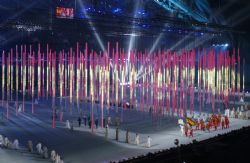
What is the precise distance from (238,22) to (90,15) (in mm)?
20471

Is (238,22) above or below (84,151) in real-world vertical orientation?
above

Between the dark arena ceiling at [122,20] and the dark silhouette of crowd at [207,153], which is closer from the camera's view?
the dark silhouette of crowd at [207,153]

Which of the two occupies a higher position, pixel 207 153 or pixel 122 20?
pixel 122 20

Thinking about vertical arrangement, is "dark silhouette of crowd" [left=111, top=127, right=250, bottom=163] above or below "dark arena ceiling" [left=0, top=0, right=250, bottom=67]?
below

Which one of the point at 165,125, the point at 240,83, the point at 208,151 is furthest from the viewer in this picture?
the point at 240,83

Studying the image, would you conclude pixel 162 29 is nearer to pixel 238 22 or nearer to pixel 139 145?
pixel 238 22

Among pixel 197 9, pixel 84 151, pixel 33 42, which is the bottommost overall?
pixel 84 151

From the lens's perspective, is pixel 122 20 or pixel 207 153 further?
pixel 122 20

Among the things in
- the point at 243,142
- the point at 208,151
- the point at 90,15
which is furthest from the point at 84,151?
the point at 90,15

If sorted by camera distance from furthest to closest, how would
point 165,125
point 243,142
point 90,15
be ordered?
point 90,15
point 165,125
point 243,142

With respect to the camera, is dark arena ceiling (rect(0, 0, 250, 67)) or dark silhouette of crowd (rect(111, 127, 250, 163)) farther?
dark arena ceiling (rect(0, 0, 250, 67))

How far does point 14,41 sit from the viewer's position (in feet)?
126

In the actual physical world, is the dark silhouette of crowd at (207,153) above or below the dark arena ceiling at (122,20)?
below

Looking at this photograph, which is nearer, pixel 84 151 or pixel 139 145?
pixel 84 151
